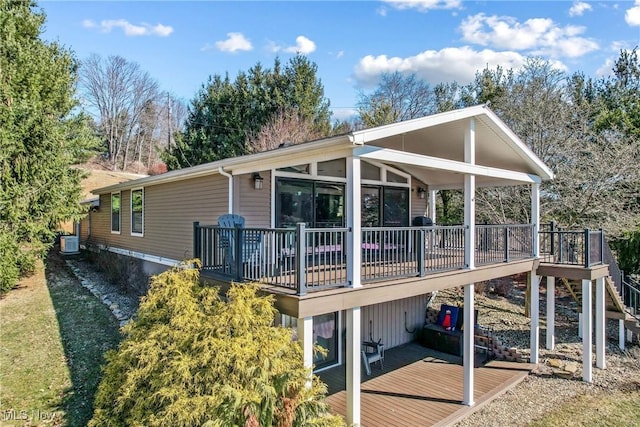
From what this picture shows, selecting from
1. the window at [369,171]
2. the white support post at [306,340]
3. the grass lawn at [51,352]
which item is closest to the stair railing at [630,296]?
the window at [369,171]

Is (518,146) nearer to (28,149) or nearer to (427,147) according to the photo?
(427,147)

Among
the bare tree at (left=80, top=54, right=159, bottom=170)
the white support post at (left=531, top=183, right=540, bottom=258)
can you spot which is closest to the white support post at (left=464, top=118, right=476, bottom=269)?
the white support post at (left=531, top=183, right=540, bottom=258)

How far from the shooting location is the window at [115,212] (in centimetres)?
1417

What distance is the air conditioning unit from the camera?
17406mm

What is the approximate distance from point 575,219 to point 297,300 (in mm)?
14133

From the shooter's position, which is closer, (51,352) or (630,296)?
(51,352)

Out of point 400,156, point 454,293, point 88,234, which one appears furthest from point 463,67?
point 88,234

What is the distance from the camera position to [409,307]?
432 inches

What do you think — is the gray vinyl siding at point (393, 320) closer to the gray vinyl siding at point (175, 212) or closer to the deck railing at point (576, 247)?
the deck railing at point (576, 247)

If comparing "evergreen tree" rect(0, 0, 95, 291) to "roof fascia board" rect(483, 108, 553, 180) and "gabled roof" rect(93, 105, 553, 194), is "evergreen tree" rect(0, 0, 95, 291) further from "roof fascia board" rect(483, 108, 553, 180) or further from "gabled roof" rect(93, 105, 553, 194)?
"roof fascia board" rect(483, 108, 553, 180)

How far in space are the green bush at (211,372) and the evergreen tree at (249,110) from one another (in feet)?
58.7

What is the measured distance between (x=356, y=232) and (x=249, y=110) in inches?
773

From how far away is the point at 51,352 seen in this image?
774 cm

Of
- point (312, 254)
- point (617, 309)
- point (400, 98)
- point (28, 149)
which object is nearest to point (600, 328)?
point (617, 309)
